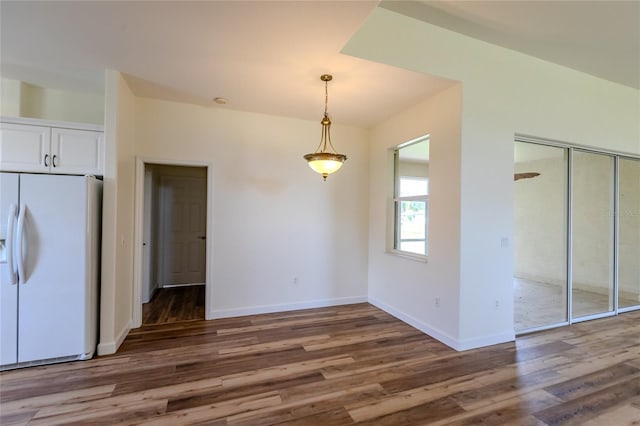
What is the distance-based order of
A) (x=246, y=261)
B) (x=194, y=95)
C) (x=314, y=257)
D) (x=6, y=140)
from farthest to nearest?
(x=314, y=257) → (x=246, y=261) → (x=194, y=95) → (x=6, y=140)

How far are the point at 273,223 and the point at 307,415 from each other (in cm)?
262

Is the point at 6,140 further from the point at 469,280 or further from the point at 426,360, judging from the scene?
the point at 469,280

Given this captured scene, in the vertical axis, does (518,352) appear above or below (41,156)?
below

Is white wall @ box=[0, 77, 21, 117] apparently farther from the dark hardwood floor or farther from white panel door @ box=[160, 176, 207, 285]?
the dark hardwood floor

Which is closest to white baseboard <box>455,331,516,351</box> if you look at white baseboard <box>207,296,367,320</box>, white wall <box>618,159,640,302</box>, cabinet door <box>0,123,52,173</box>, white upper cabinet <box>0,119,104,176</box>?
white baseboard <box>207,296,367,320</box>

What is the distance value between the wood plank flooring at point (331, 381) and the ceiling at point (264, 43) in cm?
287

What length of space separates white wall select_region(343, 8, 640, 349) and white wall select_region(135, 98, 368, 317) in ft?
5.55

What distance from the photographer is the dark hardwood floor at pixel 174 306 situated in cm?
Result: 406

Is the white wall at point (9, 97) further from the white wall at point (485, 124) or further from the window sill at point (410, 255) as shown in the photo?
the window sill at point (410, 255)

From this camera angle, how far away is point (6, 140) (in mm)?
2838

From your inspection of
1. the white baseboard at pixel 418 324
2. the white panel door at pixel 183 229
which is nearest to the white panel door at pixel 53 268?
the white panel door at pixel 183 229

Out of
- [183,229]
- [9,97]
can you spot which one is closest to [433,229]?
[183,229]

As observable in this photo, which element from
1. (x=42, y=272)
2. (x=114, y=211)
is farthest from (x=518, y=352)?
(x=42, y=272)

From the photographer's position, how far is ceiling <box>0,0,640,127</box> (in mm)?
2207
